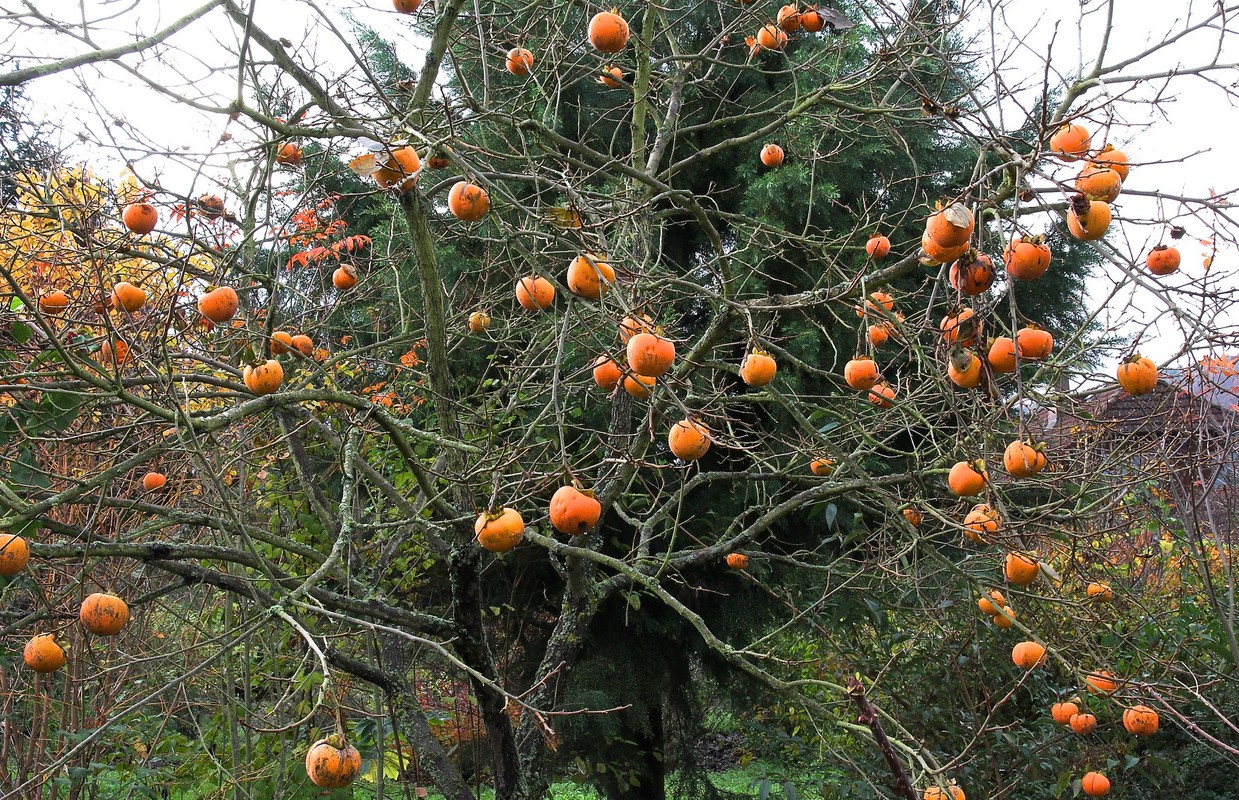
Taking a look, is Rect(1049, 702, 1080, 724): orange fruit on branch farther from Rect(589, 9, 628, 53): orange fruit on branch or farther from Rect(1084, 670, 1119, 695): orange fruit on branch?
Rect(589, 9, 628, 53): orange fruit on branch

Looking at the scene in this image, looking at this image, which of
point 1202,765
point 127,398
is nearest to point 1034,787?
point 1202,765

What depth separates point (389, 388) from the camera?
15.2 feet

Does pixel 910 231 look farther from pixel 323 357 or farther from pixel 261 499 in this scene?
pixel 261 499

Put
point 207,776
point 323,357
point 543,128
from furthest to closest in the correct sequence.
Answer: point 323,357
point 207,776
point 543,128

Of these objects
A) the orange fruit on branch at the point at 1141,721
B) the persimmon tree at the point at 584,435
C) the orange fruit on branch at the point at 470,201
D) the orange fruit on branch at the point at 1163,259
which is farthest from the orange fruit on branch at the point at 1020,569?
the orange fruit on branch at the point at 470,201

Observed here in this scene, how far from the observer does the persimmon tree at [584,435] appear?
6.37 feet

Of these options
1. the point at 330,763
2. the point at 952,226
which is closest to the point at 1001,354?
the point at 952,226

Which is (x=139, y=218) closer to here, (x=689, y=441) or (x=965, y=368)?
(x=689, y=441)

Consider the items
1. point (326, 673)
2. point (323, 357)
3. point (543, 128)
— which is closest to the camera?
point (326, 673)

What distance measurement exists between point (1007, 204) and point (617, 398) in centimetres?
190

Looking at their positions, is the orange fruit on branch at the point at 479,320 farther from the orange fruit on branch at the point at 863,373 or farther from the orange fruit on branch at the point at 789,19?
the orange fruit on branch at the point at 789,19

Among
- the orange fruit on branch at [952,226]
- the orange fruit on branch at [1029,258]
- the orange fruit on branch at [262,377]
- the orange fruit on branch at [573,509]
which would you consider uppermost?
the orange fruit on branch at [1029,258]

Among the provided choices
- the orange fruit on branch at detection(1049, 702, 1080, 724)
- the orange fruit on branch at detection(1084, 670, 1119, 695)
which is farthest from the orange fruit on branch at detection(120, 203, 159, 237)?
the orange fruit on branch at detection(1049, 702, 1080, 724)

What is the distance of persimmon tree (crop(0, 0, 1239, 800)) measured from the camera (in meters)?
1.94
